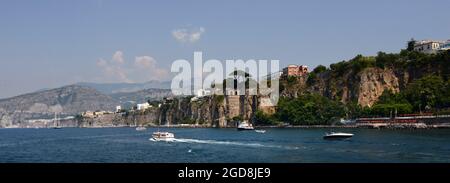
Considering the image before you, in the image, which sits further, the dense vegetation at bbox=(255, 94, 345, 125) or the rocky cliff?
the rocky cliff

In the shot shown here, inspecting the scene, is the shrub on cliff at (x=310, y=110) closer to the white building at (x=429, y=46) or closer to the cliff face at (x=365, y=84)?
the cliff face at (x=365, y=84)

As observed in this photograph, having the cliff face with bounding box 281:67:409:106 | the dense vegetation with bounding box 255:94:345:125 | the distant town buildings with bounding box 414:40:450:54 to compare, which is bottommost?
the dense vegetation with bounding box 255:94:345:125

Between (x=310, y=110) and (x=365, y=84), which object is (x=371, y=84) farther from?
(x=310, y=110)

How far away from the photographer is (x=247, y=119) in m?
164

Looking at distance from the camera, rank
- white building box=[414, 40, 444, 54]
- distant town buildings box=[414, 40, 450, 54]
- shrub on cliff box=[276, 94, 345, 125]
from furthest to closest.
Result: white building box=[414, 40, 444, 54] < distant town buildings box=[414, 40, 450, 54] < shrub on cliff box=[276, 94, 345, 125]

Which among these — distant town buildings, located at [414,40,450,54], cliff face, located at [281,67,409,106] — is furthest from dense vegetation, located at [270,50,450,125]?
distant town buildings, located at [414,40,450,54]


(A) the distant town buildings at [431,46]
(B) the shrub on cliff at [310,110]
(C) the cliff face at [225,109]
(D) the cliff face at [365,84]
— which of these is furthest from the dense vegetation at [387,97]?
(C) the cliff face at [225,109]

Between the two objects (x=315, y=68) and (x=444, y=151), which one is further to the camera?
(x=315, y=68)

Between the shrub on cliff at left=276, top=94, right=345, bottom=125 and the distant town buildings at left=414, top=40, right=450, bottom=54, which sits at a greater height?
the distant town buildings at left=414, top=40, right=450, bottom=54

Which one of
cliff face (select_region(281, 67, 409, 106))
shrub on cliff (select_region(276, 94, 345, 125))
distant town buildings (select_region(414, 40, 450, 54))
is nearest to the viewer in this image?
shrub on cliff (select_region(276, 94, 345, 125))

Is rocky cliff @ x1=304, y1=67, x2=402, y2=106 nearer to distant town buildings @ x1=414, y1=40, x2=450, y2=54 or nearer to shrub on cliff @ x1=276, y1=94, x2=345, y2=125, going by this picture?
shrub on cliff @ x1=276, y1=94, x2=345, y2=125
